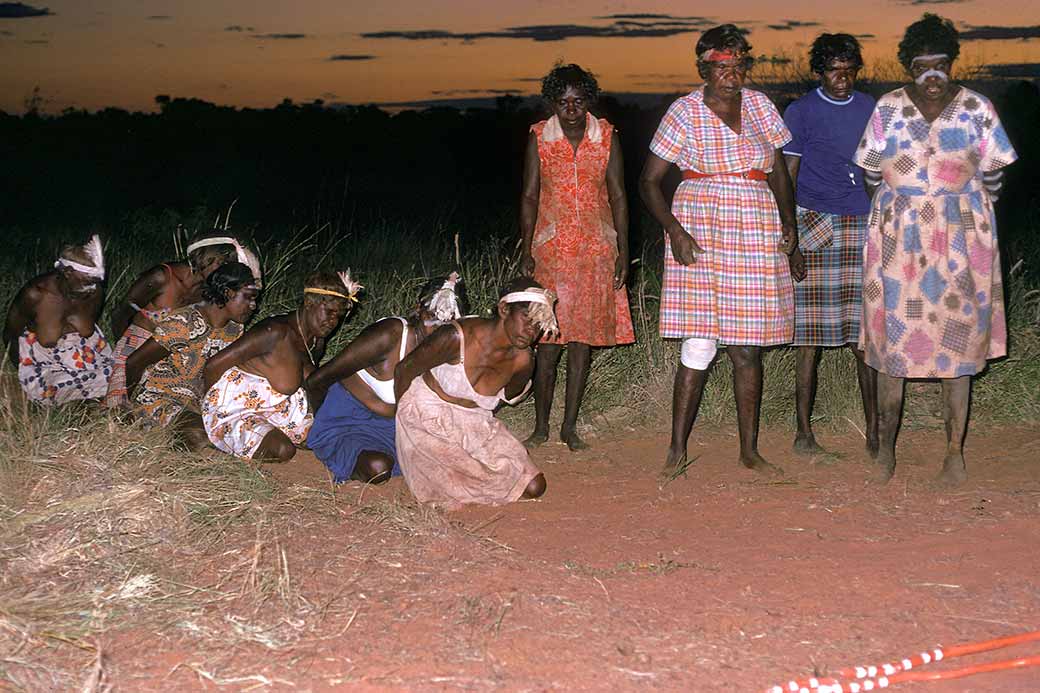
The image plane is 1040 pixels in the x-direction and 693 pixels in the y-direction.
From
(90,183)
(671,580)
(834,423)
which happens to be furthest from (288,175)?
(671,580)

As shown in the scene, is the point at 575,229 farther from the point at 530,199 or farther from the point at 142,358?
the point at 142,358

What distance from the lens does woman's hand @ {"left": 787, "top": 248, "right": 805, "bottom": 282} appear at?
212 inches

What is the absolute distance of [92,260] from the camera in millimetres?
5988

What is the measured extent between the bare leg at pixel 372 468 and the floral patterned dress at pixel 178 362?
3.51 feet

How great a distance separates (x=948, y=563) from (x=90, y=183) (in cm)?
2403

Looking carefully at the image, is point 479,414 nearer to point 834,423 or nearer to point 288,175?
point 834,423

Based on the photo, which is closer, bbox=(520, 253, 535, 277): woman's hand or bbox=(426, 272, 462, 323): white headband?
bbox=(426, 272, 462, 323): white headband

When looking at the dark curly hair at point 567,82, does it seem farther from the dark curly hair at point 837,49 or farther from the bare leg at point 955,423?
the bare leg at point 955,423

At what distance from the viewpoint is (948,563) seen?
4.05 m

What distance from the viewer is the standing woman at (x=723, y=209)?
196 inches

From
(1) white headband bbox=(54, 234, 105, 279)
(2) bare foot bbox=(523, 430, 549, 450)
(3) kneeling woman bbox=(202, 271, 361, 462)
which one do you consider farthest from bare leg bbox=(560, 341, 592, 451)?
(1) white headband bbox=(54, 234, 105, 279)

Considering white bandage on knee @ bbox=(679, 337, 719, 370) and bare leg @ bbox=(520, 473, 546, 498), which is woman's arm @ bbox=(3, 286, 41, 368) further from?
white bandage on knee @ bbox=(679, 337, 719, 370)

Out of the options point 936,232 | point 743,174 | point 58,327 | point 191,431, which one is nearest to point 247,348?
point 191,431

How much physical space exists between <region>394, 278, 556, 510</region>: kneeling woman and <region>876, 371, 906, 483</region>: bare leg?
4.70ft
